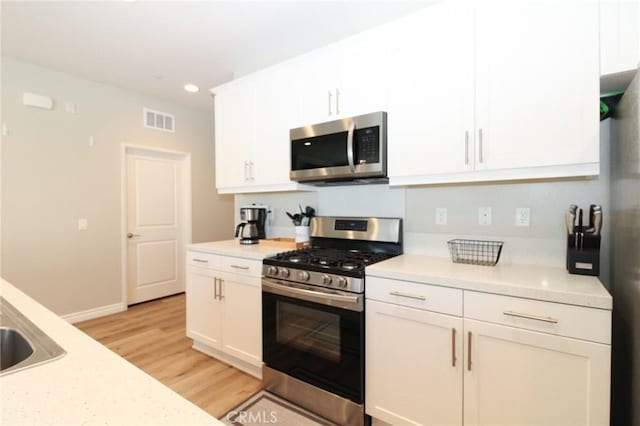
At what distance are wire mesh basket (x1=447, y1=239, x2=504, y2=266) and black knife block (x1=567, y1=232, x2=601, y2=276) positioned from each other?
317 mm

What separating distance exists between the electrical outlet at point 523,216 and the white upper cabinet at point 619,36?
734mm

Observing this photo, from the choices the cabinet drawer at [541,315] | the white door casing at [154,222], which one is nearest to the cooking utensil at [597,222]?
the cabinet drawer at [541,315]

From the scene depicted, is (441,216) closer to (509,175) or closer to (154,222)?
(509,175)

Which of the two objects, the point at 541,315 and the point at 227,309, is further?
the point at 227,309

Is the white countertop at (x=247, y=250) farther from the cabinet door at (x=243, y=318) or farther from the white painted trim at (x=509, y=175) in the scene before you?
the white painted trim at (x=509, y=175)

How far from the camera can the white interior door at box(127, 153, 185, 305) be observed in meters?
3.93

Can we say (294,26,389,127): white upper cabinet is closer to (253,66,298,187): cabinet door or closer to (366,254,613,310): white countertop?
(253,66,298,187): cabinet door

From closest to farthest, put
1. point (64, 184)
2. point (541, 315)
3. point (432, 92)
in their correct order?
point (541, 315), point (432, 92), point (64, 184)

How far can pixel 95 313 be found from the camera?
353cm

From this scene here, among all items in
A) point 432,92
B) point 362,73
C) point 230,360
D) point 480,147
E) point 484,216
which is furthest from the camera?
point 230,360

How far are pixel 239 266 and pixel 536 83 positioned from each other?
6.80ft

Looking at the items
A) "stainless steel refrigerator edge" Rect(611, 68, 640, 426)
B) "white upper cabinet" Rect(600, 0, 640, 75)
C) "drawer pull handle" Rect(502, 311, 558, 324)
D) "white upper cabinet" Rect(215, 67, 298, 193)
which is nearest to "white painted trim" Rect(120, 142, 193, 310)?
"white upper cabinet" Rect(215, 67, 298, 193)

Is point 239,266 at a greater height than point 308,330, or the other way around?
point 239,266

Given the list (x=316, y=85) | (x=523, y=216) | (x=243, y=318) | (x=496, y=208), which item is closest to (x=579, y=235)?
(x=523, y=216)
